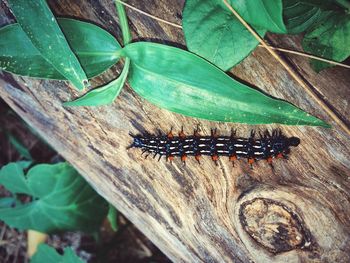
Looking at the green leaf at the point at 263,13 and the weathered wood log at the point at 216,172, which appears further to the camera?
the weathered wood log at the point at 216,172

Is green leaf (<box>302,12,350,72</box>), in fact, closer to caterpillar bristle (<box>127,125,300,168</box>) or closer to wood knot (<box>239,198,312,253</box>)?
caterpillar bristle (<box>127,125,300,168</box>)

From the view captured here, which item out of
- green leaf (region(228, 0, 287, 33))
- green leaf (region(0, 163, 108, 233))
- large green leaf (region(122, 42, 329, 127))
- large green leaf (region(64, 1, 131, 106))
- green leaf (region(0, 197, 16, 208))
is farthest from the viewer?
green leaf (region(0, 197, 16, 208))

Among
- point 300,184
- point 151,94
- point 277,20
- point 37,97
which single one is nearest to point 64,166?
point 37,97

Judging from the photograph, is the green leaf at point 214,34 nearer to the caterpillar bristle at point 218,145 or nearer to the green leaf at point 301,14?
the green leaf at point 301,14

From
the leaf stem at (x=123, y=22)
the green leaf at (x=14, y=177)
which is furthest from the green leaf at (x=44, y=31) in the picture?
the green leaf at (x=14, y=177)

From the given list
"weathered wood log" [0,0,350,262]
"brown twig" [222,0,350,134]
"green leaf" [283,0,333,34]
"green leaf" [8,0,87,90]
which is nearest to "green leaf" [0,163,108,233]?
"weathered wood log" [0,0,350,262]
